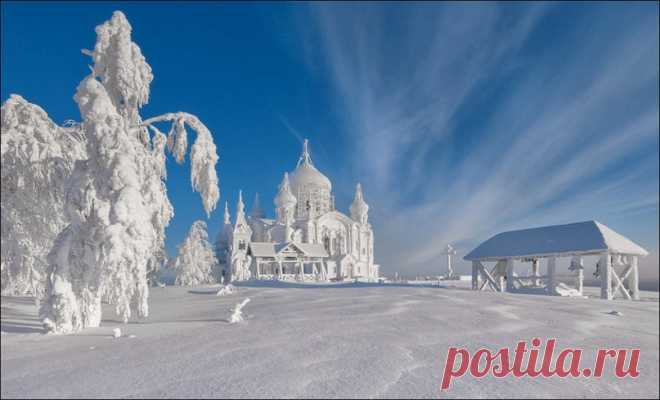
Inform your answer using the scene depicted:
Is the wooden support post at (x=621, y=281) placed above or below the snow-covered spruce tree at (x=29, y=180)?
below

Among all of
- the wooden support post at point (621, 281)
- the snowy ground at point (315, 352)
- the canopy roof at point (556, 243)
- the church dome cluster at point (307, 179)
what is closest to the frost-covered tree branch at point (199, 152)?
the snowy ground at point (315, 352)

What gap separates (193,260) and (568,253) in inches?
1351

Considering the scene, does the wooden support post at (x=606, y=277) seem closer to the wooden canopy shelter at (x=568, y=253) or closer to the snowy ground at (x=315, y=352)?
the wooden canopy shelter at (x=568, y=253)

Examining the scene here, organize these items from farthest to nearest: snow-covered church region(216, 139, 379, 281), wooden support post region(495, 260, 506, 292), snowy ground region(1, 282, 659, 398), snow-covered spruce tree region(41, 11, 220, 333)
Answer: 1. snow-covered church region(216, 139, 379, 281)
2. wooden support post region(495, 260, 506, 292)
3. snow-covered spruce tree region(41, 11, 220, 333)
4. snowy ground region(1, 282, 659, 398)

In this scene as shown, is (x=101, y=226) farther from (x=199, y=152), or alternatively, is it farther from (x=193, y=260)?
(x=193, y=260)

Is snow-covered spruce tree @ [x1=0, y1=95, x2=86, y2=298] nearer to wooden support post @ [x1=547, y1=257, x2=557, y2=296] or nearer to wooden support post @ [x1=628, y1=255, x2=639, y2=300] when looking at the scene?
wooden support post @ [x1=547, y1=257, x2=557, y2=296]

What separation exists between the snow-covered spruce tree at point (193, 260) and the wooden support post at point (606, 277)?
34.6 metres

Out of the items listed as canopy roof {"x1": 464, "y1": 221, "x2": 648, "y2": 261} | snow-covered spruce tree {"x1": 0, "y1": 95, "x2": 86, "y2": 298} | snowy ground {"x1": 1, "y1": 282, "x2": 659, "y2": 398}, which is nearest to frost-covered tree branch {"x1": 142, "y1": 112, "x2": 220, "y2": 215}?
snow-covered spruce tree {"x1": 0, "y1": 95, "x2": 86, "y2": 298}

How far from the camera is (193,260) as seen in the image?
41875 millimetres

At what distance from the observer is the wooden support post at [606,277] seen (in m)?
17.4

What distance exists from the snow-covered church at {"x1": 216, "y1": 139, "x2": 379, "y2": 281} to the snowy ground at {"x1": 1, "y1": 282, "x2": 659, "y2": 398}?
38461mm

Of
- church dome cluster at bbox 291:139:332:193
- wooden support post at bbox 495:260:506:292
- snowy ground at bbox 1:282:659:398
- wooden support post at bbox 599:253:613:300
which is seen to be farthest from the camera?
church dome cluster at bbox 291:139:332:193

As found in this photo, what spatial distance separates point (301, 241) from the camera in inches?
2251

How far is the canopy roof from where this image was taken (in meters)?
18.4
